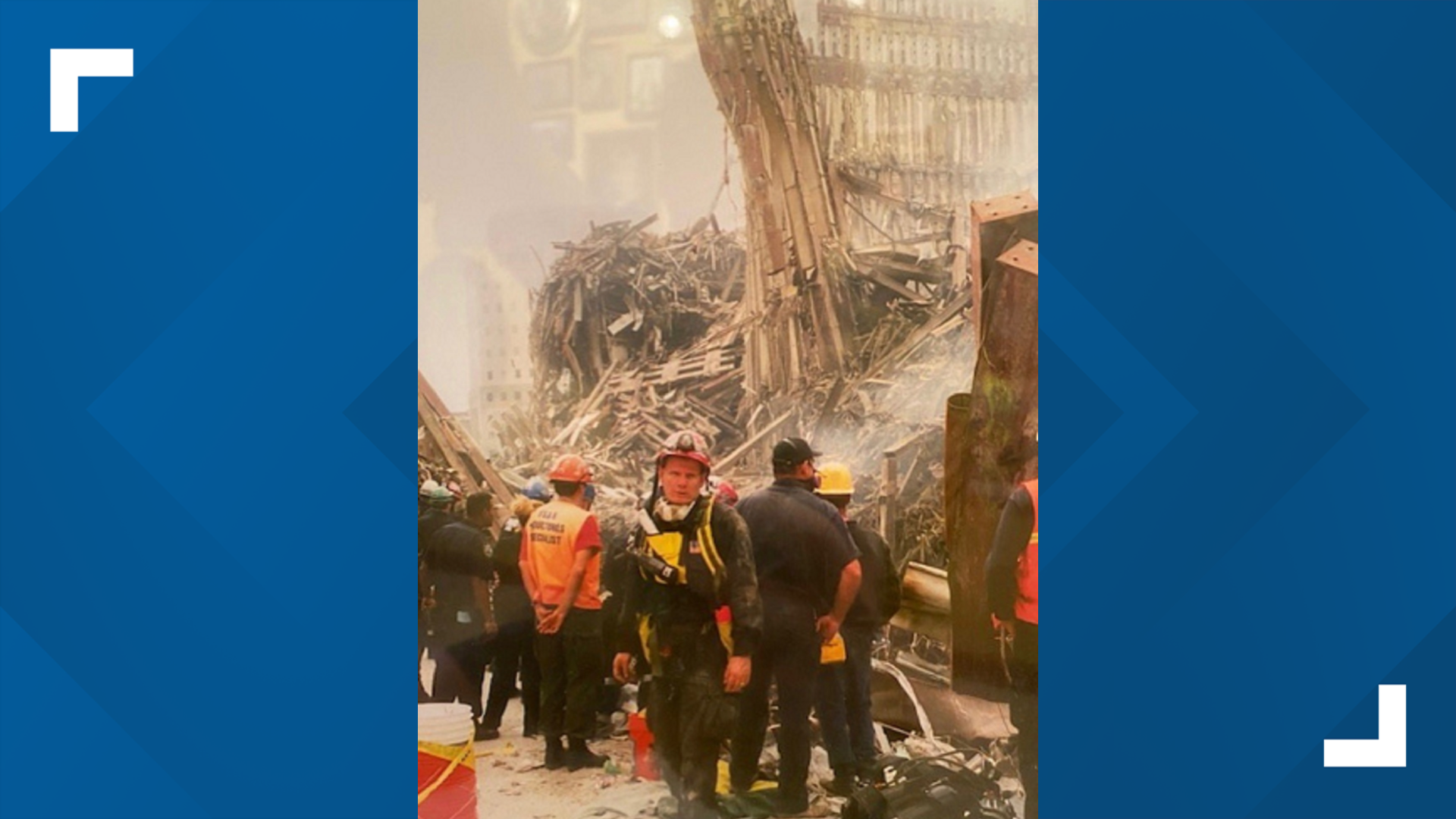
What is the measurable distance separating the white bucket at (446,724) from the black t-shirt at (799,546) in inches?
32.2

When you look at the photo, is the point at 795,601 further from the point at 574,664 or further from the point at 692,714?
the point at 574,664

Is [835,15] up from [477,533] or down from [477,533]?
up

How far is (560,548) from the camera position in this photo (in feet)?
9.35

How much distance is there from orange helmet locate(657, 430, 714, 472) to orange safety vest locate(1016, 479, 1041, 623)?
791mm

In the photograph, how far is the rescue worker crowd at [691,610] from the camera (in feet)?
9.25

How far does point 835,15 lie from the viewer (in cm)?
283
